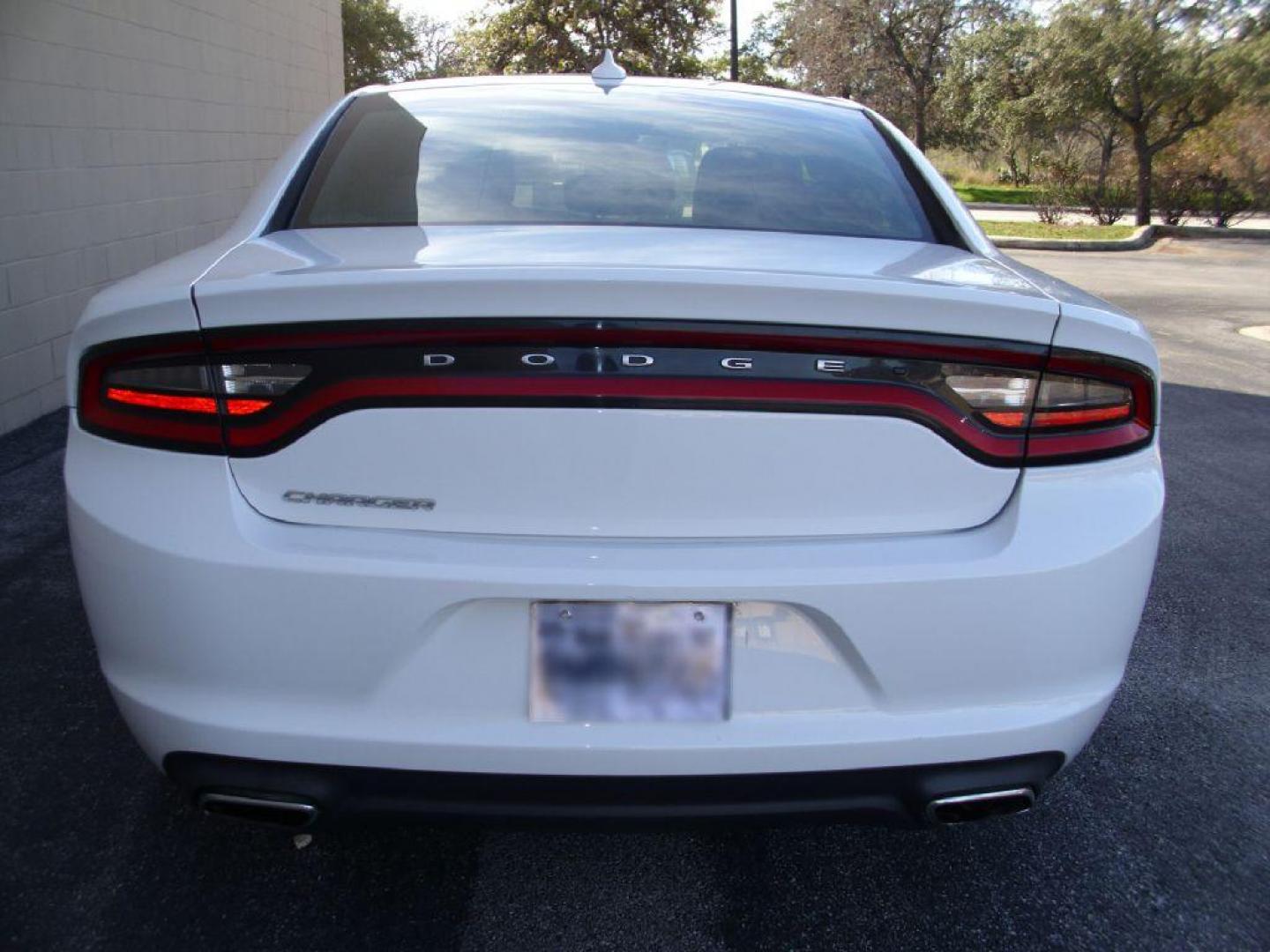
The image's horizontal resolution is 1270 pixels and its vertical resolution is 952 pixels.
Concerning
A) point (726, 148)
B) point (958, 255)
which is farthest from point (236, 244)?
point (958, 255)

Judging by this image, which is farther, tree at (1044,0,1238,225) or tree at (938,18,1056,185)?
tree at (938,18,1056,185)

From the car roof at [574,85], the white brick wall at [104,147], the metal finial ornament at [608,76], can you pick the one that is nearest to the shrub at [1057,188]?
the white brick wall at [104,147]

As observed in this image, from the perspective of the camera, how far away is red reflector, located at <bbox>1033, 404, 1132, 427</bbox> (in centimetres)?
183

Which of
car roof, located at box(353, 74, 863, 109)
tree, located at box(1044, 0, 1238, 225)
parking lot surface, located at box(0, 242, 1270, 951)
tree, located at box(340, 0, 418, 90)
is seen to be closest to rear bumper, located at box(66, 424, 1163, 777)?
parking lot surface, located at box(0, 242, 1270, 951)

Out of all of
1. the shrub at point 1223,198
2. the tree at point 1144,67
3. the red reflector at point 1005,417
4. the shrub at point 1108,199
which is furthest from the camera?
the shrub at point 1108,199

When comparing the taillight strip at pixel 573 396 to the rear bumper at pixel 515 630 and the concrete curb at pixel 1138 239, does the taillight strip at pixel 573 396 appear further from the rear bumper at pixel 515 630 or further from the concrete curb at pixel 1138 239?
the concrete curb at pixel 1138 239

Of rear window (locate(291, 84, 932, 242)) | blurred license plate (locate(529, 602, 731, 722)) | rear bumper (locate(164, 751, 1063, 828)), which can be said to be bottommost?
rear bumper (locate(164, 751, 1063, 828))

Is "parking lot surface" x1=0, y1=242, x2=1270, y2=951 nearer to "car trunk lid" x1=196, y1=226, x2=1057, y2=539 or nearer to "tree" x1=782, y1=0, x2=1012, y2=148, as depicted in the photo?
"car trunk lid" x1=196, y1=226, x2=1057, y2=539

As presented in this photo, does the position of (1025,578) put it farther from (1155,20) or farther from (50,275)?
(1155,20)

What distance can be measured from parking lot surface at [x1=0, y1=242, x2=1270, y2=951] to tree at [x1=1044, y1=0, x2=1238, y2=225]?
23.4 meters

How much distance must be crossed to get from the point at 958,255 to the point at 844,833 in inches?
50.2

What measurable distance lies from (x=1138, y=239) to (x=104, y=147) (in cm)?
1960

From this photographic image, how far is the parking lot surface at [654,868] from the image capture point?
209 cm

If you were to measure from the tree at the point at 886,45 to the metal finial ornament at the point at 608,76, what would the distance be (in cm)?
3472
